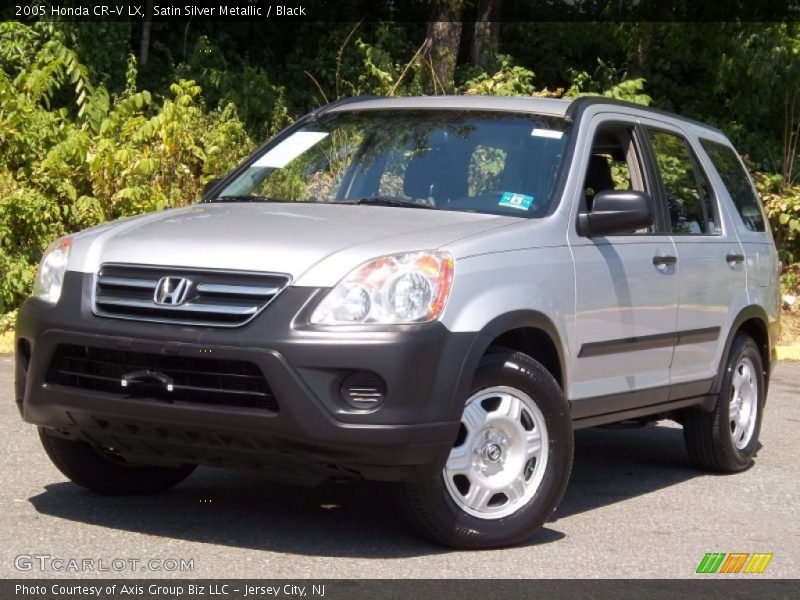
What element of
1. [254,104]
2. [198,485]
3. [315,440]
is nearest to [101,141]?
[254,104]

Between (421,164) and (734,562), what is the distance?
216 centimetres

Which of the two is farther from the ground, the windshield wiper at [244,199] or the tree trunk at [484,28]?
the tree trunk at [484,28]

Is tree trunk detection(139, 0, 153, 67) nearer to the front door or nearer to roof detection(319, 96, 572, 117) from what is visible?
roof detection(319, 96, 572, 117)

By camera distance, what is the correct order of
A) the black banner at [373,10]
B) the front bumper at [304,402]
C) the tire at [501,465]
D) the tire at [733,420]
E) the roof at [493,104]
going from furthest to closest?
the black banner at [373,10], the tire at [733,420], the roof at [493,104], the tire at [501,465], the front bumper at [304,402]

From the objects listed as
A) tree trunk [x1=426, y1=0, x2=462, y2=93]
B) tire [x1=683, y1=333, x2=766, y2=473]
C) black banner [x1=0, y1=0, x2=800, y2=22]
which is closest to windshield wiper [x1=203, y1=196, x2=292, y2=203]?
tire [x1=683, y1=333, x2=766, y2=473]

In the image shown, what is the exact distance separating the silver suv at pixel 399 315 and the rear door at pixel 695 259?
0.02 metres

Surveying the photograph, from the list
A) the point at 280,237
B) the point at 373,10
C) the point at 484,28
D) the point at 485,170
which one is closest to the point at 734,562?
the point at 485,170

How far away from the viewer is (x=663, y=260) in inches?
267

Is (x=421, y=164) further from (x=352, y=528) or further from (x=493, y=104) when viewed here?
(x=352, y=528)

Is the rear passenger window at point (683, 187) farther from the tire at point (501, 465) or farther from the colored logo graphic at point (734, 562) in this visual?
the colored logo graphic at point (734, 562)

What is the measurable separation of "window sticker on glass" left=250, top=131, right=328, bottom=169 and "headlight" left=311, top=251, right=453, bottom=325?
1.75 metres

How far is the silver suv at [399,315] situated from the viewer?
5.14 m

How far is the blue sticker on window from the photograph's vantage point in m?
6.18
